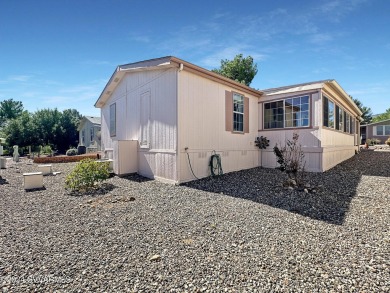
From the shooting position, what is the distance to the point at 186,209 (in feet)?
14.6

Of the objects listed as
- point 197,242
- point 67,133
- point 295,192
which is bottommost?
point 197,242

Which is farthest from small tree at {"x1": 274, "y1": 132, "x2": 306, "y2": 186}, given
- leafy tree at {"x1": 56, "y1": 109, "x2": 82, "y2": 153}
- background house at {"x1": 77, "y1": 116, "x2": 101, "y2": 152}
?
leafy tree at {"x1": 56, "y1": 109, "x2": 82, "y2": 153}

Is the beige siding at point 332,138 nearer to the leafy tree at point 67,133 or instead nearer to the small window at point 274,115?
the small window at point 274,115

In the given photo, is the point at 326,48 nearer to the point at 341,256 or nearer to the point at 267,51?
the point at 267,51

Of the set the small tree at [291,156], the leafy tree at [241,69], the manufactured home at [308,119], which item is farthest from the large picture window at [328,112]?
the leafy tree at [241,69]

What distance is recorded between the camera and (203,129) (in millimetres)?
7457

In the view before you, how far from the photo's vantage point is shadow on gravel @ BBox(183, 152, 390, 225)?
4309 mm

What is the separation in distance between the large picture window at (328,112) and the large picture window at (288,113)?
791mm

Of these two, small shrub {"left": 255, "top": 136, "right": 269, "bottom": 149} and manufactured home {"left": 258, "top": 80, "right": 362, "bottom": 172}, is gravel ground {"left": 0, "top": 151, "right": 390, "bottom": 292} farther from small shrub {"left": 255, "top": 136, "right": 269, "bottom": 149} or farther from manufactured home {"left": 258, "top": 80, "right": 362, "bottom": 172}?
small shrub {"left": 255, "top": 136, "right": 269, "bottom": 149}

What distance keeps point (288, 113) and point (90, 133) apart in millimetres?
19584

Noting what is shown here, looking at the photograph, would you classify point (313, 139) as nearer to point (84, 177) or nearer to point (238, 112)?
point (238, 112)

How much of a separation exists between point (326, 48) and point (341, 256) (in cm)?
1017

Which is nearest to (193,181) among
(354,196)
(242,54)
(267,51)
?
(354,196)

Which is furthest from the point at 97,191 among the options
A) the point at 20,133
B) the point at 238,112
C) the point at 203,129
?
the point at 20,133
